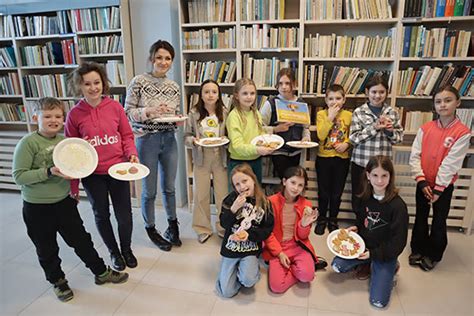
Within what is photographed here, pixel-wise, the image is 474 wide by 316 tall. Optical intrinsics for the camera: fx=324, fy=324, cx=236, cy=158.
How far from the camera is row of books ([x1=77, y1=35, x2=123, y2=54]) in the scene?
321 cm

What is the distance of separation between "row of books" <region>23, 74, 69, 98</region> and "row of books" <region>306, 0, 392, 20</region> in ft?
8.67

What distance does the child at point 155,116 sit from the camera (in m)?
2.24

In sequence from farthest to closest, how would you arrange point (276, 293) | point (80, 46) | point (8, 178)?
point (8, 178), point (80, 46), point (276, 293)

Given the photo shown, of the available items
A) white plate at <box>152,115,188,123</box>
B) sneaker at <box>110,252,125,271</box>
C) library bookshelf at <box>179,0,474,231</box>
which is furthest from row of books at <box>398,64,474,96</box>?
sneaker at <box>110,252,125,271</box>

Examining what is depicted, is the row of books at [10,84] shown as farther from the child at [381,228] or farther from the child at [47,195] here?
the child at [381,228]

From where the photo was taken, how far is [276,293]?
6.66ft

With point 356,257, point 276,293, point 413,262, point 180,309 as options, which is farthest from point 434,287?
point 180,309

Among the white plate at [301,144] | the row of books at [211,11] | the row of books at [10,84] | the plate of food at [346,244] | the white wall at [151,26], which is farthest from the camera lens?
the row of books at [10,84]

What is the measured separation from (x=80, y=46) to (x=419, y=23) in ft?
10.5

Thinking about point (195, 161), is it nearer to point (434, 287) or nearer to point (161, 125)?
point (161, 125)

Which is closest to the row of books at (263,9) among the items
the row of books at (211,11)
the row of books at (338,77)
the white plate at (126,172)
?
the row of books at (211,11)

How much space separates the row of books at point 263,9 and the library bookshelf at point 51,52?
3.80 feet

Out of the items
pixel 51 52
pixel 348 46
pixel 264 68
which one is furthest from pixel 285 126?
pixel 51 52

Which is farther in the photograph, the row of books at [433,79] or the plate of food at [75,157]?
the row of books at [433,79]
